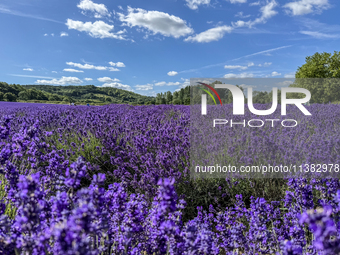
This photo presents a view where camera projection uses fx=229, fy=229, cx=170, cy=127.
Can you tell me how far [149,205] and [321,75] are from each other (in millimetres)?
26429

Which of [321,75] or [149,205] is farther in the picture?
[321,75]

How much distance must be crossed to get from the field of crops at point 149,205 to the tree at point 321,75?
20.0m

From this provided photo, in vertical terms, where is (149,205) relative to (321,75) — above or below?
below

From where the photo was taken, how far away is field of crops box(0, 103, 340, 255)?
0.88 metres

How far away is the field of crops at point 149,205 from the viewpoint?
2.89 feet

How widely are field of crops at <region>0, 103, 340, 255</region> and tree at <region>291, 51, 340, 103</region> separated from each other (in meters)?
20.0

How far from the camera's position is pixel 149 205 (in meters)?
2.49

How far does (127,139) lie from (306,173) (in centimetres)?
246

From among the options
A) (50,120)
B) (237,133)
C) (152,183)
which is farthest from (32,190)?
(50,120)

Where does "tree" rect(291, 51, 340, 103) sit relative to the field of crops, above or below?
above

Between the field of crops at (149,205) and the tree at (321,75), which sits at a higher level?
the tree at (321,75)

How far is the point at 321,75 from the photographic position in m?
23.0

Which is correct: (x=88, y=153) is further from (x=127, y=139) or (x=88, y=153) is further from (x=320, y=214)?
(x=320, y=214)

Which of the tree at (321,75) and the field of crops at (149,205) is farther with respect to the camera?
the tree at (321,75)
